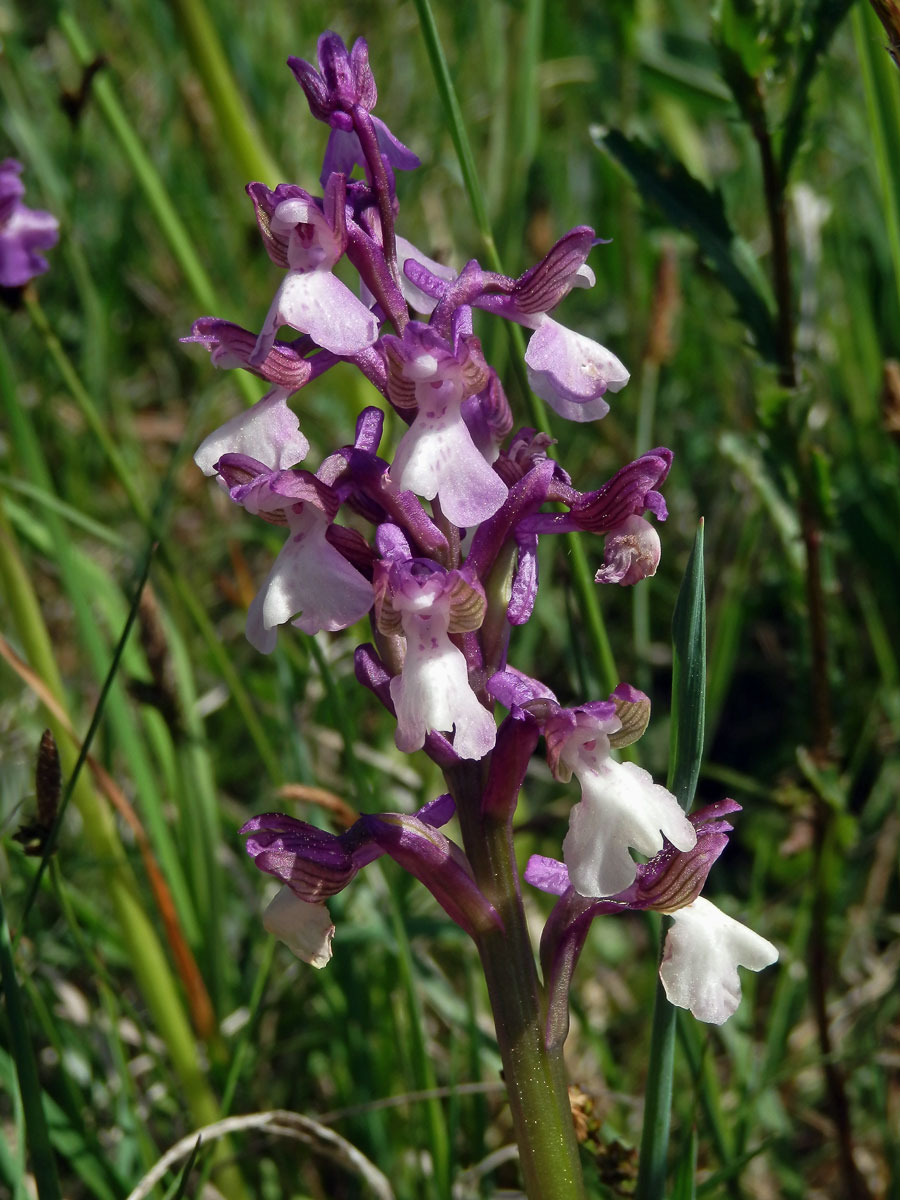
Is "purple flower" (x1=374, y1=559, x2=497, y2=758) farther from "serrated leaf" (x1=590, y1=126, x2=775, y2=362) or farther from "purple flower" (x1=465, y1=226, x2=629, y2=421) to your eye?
"serrated leaf" (x1=590, y1=126, x2=775, y2=362)

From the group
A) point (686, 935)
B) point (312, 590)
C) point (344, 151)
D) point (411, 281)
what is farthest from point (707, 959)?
point (344, 151)

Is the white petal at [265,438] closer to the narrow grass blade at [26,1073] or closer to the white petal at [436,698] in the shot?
the white petal at [436,698]

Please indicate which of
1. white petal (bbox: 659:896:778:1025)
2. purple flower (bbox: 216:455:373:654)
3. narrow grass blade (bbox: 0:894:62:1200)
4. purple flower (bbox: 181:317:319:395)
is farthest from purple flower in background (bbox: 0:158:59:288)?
white petal (bbox: 659:896:778:1025)

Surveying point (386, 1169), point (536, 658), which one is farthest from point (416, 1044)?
point (536, 658)

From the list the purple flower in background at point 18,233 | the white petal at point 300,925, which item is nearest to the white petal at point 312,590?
the white petal at point 300,925

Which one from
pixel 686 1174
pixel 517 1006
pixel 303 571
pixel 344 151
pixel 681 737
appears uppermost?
pixel 344 151

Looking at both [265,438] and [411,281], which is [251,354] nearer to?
[265,438]
